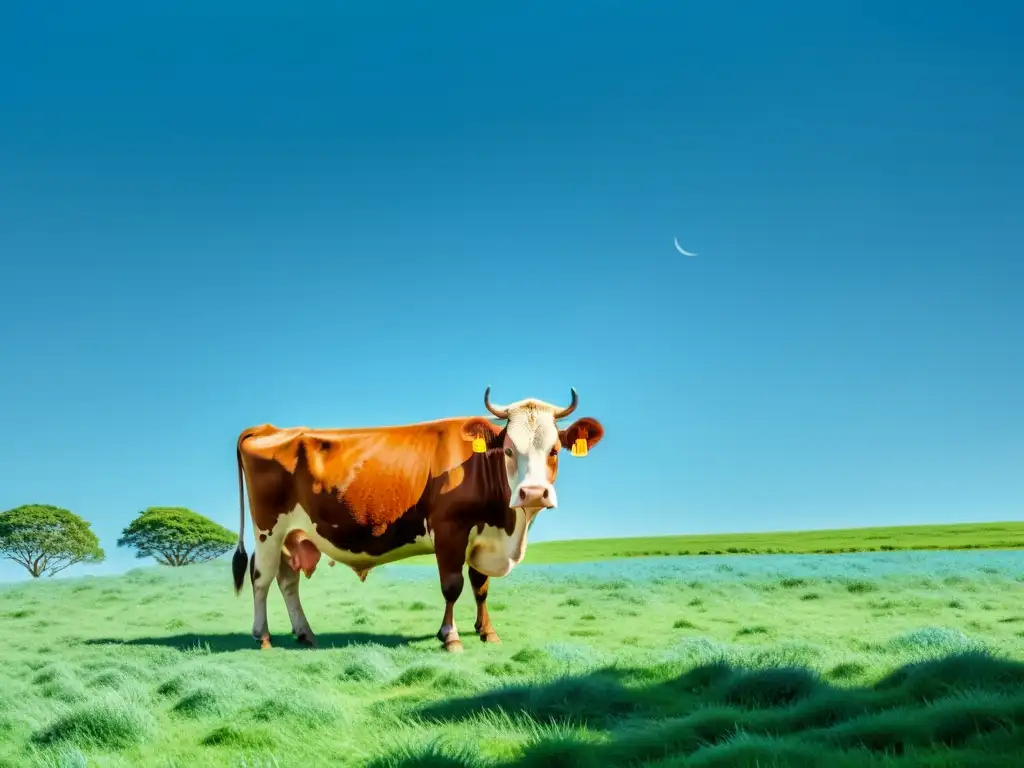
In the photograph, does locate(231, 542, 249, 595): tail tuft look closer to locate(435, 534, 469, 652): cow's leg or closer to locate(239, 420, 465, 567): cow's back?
locate(239, 420, 465, 567): cow's back

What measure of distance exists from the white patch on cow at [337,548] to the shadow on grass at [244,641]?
103 centimetres

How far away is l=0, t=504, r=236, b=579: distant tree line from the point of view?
47656 millimetres

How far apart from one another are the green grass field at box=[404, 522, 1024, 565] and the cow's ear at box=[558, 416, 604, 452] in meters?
24.7

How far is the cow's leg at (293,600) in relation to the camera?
464 inches

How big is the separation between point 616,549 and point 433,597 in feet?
97.1

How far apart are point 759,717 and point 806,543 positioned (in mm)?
39544

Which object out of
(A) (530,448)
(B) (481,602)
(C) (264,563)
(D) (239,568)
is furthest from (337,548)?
(A) (530,448)

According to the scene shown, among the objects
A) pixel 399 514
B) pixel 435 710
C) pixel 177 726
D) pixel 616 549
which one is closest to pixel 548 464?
pixel 399 514

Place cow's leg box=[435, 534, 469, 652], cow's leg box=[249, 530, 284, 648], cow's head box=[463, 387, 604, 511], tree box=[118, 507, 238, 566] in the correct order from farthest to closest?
tree box=[118, 507, 238, 566] < cow's leg box=[249, 530, 284, 648] < cow's leg box=[435, 534, 469, 652] < cow's head box=[463, 387, 604, 511]

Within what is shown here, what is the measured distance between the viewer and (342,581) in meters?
21.0

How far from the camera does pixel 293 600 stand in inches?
478

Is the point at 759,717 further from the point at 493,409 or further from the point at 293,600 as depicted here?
the point at 293,600

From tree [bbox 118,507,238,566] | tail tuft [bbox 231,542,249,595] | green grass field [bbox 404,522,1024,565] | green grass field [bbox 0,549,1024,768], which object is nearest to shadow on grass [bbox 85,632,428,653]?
green grass field [bbox 0,549,1024,768]

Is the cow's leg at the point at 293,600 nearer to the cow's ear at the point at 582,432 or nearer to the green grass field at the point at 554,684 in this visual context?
the green grass field at the point at 554,684
